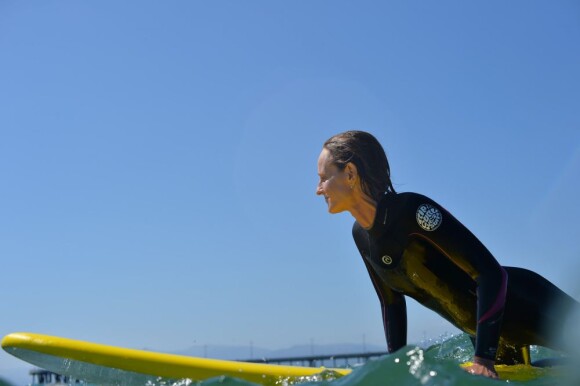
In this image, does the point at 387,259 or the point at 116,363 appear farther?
the point at 116,363

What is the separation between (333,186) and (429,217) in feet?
2.25

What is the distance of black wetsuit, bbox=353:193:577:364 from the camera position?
12.9 ft

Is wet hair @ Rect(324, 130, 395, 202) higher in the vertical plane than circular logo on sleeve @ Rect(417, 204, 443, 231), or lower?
higher

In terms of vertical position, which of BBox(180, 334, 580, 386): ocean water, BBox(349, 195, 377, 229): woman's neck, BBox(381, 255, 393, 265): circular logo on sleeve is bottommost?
BBox(180, 334, 580, 386): ocean water

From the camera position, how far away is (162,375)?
180 inches

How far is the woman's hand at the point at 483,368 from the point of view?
11.7 ft

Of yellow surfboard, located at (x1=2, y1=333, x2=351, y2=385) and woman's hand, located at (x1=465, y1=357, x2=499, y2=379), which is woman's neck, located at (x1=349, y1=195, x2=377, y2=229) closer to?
yellow surfboard, located at (x1=2, y1=333, x2=351, y2=385)

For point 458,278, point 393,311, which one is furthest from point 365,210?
point 393,311

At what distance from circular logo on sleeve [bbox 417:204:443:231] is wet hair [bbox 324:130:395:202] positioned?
1.20 ft

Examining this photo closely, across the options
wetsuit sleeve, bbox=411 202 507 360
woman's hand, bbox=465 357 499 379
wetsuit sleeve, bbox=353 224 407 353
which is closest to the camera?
woman's hand, bbox=465 357 499 379

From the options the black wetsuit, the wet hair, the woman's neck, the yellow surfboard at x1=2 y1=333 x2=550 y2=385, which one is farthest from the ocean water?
the wet hair

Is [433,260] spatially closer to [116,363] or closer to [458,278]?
[458,278]

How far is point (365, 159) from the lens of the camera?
14.7ft

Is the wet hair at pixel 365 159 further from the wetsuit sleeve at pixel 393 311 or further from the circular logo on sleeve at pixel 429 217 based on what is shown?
the wetsuit sleeve at pixel 393 311
